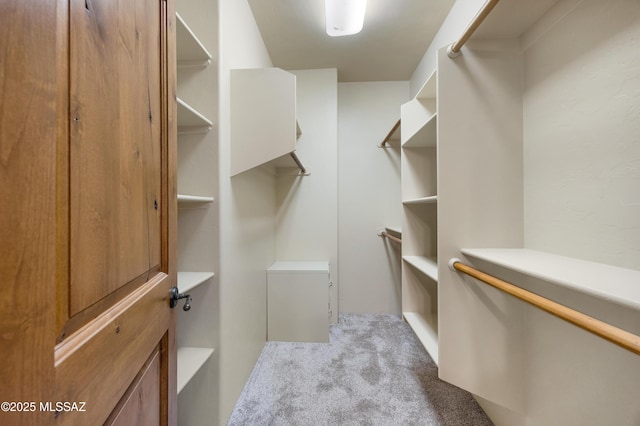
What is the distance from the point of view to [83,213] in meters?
0.42

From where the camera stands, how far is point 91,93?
440 mm

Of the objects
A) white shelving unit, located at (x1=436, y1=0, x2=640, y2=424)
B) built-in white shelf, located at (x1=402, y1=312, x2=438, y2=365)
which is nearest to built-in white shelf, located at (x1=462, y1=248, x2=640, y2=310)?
white shelving unit, located at (x1=436, y1=0, x2=640, y2=424)

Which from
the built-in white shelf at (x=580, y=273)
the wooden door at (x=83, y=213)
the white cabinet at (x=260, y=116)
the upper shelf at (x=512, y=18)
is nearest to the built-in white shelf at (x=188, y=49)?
the white cabinet at (x=260, y=116)

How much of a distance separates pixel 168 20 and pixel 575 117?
1437 millimetres

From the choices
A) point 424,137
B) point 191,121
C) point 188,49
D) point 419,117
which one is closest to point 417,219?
point 424,137

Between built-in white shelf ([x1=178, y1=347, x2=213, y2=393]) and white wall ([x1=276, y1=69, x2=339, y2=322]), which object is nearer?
built-in white shelf ([x1=178, y1=347, x2=213, y2=393])

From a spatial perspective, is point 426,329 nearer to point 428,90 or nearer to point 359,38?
point 428,90

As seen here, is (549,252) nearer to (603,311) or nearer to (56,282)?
(603,311)

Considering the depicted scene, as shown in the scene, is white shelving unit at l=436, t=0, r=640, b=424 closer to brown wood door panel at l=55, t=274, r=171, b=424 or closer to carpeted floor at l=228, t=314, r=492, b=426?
carpeted floor at l=228, t=314, r=492, b=426

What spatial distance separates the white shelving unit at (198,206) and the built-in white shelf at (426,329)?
1.16 metres

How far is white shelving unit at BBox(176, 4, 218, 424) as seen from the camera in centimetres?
121

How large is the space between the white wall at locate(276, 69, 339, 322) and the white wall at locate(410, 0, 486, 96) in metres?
0.82

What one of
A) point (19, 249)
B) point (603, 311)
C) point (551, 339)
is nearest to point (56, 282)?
point (19, 249)

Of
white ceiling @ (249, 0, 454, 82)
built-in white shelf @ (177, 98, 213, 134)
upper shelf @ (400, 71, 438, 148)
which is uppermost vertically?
white ceiling @ (249, 0, 454, 82)
